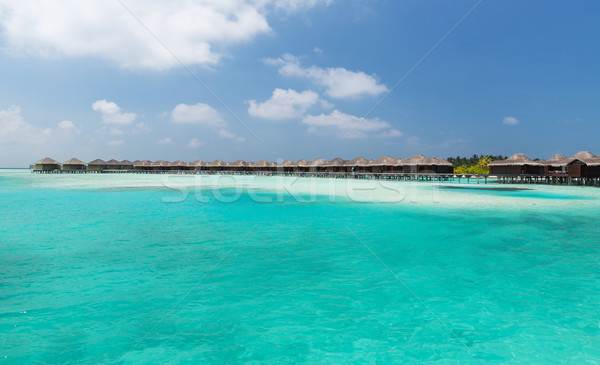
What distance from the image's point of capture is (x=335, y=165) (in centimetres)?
5247

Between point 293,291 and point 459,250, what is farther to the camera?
point 459,250

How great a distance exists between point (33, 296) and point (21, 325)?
1041 mm

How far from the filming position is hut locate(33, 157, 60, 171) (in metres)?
62.0

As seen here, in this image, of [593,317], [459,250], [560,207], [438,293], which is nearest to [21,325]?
[438,293]

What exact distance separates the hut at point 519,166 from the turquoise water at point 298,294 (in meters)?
27.6

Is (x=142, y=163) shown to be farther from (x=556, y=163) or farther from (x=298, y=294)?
(x=298, y=294)

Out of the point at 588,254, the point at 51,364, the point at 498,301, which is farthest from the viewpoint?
the point at 588,254

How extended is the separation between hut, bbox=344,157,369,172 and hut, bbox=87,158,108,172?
48675mm

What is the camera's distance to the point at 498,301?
16.7 feet

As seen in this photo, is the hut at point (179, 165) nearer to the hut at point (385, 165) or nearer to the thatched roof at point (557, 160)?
the hut at point (385, 165)

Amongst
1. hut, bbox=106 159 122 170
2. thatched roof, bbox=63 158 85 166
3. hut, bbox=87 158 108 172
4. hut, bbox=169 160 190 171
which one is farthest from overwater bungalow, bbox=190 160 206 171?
thatched roof, bbox=63 158 85 166

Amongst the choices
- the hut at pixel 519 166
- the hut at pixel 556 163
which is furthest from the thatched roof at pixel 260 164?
the hut at pixel 556 163

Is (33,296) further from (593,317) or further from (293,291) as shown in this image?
(593,317)

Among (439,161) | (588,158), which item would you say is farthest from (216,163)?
(588,158)
